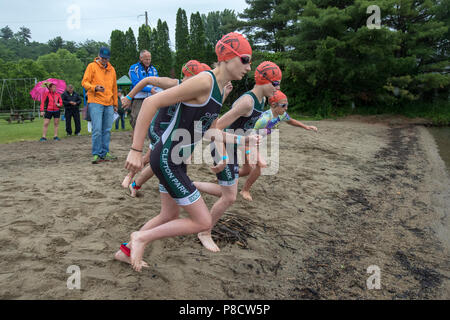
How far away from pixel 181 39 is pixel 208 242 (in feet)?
114

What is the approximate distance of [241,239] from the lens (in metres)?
3.56

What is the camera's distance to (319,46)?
2030cm

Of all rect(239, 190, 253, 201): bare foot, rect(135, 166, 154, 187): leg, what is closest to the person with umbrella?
rect(135, 166, 154, 187): leg

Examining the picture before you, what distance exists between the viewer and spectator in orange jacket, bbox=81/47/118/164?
6195mm

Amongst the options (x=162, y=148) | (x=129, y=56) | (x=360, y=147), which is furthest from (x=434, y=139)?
(x=129, y=56)

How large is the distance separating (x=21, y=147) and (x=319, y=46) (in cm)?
1756

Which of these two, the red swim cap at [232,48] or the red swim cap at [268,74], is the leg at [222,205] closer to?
the red swim cap at [232,48]

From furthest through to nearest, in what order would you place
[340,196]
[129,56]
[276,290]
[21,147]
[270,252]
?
[129,56]
[21,147]
[340,196]
[270,252]
[276,290]

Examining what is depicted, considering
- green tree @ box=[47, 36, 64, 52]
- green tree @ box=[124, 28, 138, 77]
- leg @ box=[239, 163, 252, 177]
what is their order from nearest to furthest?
leg @ box=[239, 163, 252, 177] < green tree @ box=[124, 28, 138, 77] < green tree @ box=[47, 36, 64, 52]

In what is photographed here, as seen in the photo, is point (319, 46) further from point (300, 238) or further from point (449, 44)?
point (300, 238)

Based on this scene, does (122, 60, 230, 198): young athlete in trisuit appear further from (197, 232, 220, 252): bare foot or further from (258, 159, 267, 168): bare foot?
(197, 232, 220, 252): bare foot

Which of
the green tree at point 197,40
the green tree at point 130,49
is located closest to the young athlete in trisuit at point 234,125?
the green tree at point 197,40

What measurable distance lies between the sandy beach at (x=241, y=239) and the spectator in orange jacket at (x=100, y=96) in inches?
20.8

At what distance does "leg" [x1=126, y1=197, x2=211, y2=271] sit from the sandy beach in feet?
0.76
